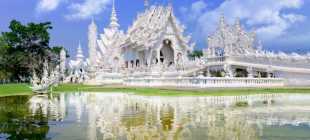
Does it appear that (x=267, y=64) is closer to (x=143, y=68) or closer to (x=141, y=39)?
(x=143, y=68)

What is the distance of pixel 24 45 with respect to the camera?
58.7m

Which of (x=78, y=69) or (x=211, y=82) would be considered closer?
(x=211, y=82)

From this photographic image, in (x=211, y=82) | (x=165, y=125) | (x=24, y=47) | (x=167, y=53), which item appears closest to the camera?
(x=165, y=125)

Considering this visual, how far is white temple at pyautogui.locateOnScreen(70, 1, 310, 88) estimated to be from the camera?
3147 cm

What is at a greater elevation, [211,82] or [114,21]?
[114,21]

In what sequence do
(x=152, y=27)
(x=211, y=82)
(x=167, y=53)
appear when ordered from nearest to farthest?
(x=211, y=82)
(x=152, y=27)
(x=167, y=53)

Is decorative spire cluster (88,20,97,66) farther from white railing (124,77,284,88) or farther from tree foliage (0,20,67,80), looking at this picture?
white railing (124,77,284,88)

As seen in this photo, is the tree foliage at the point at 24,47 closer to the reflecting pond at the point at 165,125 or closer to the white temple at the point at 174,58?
the white temple at the point at 174,58

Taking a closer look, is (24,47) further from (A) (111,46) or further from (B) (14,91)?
(B) (14,91)

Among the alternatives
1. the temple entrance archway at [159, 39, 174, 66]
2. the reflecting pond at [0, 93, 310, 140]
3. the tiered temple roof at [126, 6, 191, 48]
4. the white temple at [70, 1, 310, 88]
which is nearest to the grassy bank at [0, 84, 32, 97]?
the white temple at [70, 1, 310, 88]

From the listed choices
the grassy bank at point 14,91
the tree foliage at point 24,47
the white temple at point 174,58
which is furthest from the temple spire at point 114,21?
the grassy bank at point 14,91

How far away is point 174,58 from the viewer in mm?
53156


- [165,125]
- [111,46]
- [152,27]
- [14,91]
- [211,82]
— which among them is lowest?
[165,125]

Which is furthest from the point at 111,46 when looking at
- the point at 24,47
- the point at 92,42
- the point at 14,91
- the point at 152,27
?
the point at 14,91
